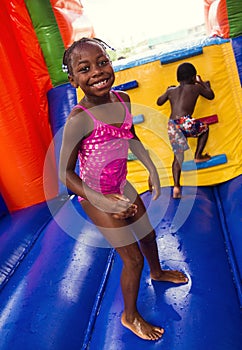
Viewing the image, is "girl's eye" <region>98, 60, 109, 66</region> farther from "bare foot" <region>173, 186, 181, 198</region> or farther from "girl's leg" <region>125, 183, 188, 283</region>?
"bare foot" <region>173, 186, 181, 198</region>

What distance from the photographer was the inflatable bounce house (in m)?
1.05

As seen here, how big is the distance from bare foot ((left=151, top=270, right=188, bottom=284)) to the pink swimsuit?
1.21ft

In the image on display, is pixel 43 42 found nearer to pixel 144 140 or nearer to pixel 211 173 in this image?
pixel 144 140

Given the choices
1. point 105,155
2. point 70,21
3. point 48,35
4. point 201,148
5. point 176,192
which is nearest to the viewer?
point 105,155

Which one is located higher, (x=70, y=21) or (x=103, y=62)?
(x=70, y=21)

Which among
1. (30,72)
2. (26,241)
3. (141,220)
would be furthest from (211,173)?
(30,72)

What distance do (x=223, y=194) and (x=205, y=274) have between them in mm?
684

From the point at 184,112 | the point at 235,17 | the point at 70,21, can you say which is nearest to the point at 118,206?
the point at 184,112

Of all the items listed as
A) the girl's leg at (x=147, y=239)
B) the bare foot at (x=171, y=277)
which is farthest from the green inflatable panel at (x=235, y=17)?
the bare foot at (x=171, y=277)

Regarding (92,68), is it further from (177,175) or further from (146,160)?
(177,175)

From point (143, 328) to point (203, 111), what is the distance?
134cm

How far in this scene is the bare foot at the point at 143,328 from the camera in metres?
0.95

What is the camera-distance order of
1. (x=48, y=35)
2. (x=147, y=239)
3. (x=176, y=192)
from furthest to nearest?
(x=48, y=35) → (x=176, y=192) → (x=147, y=239)

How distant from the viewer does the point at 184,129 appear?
69.6 inches
